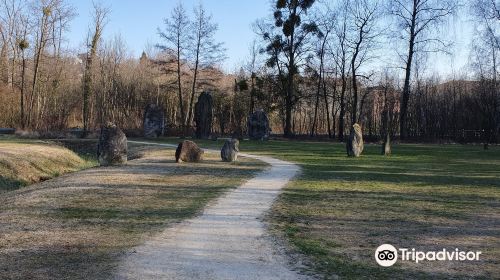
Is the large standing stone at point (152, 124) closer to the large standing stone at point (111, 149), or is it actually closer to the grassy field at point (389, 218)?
the large standing stone at point (111, 149)

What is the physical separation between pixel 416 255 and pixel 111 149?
1246cm

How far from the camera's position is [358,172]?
1529 cm

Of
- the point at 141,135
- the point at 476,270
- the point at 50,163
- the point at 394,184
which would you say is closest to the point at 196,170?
the point at 394,184

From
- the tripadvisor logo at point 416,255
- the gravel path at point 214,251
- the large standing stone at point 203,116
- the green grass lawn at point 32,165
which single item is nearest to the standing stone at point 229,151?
the green grass lawn at point 32,165

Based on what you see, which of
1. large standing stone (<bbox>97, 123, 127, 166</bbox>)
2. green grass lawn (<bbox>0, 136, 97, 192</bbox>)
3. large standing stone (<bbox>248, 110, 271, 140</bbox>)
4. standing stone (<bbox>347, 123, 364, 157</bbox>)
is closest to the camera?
green grass lawn (<bbox>0, 136, 97, 192</bbox>)

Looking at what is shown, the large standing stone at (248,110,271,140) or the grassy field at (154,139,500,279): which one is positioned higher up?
the large standing stone at (248,110,271,140)

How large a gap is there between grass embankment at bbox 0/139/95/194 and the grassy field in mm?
9321

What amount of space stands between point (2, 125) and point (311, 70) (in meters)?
27.1

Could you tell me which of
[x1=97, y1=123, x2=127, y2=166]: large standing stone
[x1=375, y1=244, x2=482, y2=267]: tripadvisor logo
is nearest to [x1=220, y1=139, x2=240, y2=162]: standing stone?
[x1=97, y1=123, x2=127, y2=166]: large standing stone

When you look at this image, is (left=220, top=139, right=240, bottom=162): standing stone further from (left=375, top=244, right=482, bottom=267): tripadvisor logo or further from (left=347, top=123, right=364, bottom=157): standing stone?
(left=375, top=244, right=482, bottom=267): tripadvisor logo

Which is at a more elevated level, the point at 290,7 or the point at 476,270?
the point at 290,7

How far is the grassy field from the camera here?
224 inches

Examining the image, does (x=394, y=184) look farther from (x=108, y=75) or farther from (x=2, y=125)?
(x=108, y=75)

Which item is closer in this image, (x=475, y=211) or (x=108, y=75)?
(x=475, y=211)
